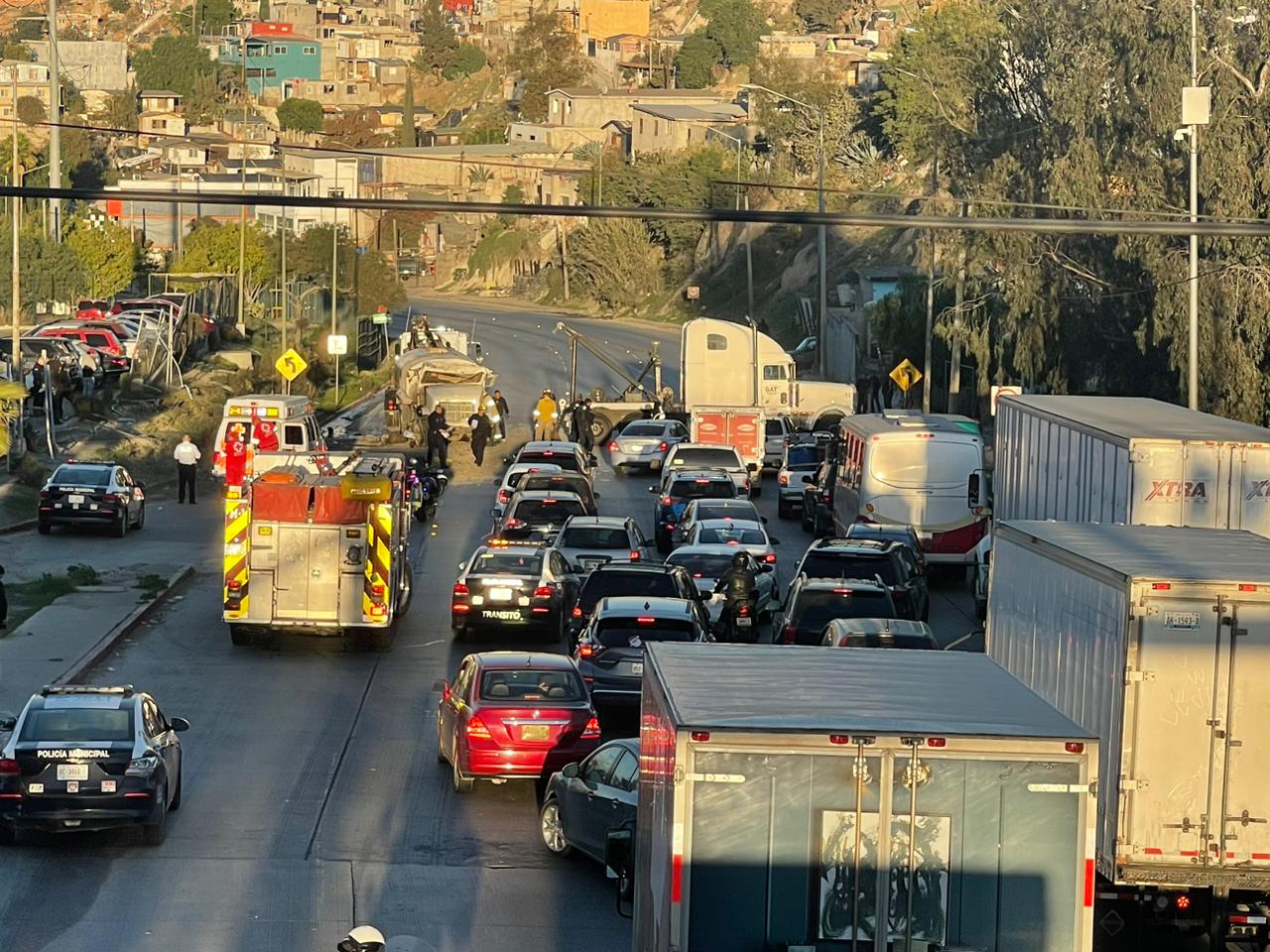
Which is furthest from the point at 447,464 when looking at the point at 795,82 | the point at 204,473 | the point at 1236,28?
the point at 795,82

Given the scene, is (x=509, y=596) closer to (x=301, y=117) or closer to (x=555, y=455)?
(x=555, y=455)

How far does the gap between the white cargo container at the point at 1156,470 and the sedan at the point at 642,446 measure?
28930mm

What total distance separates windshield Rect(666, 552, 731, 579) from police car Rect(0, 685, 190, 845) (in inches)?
598

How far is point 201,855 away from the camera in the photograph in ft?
60.3

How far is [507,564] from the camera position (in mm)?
31078

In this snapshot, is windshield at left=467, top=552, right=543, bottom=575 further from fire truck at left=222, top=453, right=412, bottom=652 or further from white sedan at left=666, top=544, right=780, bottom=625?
white sedan at left=666, top=544, right=780, bottom=625

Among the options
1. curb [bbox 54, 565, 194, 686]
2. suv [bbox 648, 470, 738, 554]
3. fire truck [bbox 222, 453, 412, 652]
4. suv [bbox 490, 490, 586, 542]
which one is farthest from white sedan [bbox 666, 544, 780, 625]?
curb [bbox 54, 565, 194, 686]

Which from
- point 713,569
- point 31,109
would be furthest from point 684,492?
point 31,109

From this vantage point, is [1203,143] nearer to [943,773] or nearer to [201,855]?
[201,855]

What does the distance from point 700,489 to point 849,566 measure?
39.7ft

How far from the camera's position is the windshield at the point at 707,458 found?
47.0 meters

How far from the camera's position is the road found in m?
16.1

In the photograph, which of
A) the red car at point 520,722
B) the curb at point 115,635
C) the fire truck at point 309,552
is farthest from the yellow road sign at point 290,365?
the red car at point 520,722

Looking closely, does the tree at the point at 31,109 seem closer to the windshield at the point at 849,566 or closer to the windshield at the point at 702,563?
the windshield at the point at 702,563
